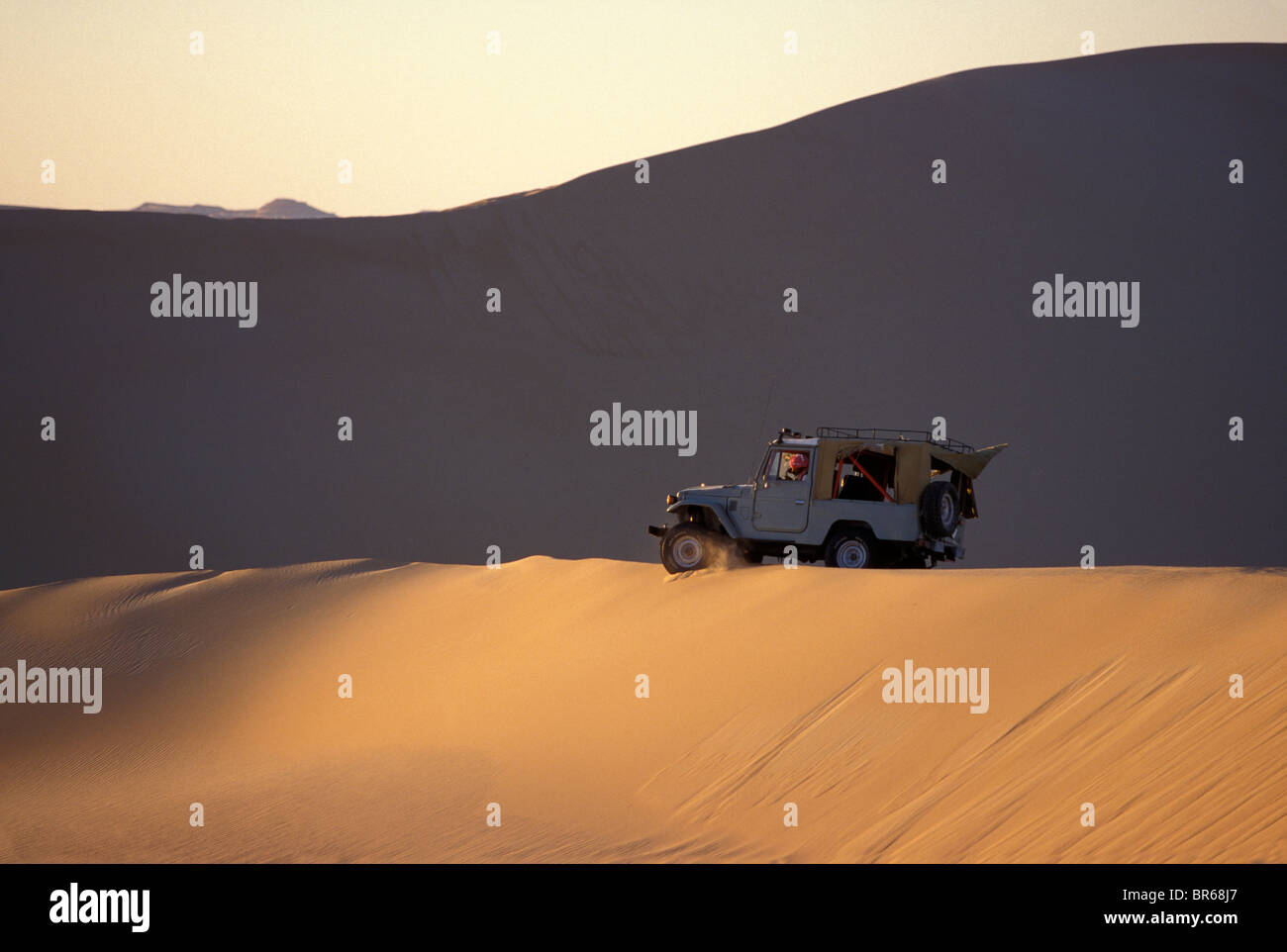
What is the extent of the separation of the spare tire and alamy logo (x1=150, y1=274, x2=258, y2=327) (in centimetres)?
2454

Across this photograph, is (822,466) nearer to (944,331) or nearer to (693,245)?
(944,331)

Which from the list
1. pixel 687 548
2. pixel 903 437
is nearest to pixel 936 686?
pixel 687 548

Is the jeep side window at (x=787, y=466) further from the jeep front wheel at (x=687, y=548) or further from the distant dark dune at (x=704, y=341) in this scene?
the distant dark dune at (x=704, y=341)

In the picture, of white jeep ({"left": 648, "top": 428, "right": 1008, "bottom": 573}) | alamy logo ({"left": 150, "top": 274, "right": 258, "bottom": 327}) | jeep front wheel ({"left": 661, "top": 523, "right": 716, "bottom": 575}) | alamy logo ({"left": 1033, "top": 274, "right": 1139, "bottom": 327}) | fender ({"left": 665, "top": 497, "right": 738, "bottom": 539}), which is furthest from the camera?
alamy logo ({"left": 150, "top": 274, "right": 258, "bottom": 327})

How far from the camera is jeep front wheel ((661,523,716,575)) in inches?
653

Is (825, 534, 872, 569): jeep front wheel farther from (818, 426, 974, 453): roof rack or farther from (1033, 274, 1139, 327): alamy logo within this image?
(1033, 274, 1139, 327): alamy logo

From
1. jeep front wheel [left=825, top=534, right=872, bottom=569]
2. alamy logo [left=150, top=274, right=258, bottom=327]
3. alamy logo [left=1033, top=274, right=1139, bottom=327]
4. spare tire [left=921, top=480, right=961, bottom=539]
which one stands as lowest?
jeep front wheel [left=825, top=534, right=872, bottom=569]

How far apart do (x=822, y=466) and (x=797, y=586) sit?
1631mm

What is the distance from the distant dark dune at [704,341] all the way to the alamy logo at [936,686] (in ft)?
54.4

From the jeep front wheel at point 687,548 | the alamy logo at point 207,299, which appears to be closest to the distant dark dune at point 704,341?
the alamy logo at point 207,299

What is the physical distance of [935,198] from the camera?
116ft

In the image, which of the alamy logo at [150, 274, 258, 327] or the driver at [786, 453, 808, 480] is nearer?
the driver at [786, 453, 808, 480]

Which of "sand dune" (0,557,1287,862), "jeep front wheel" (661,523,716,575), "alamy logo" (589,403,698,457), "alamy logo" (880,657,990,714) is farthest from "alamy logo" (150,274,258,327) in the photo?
"alamy logo" (880,657,990,714)
